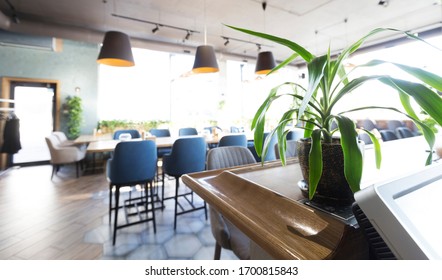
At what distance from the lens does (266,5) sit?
4250 millimetres

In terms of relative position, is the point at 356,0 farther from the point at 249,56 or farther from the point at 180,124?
the point at 180,124

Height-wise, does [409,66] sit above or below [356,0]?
below

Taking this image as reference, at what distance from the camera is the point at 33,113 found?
587 centimetres

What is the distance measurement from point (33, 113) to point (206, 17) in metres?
5.44

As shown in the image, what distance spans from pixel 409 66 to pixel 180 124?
750 centimetres

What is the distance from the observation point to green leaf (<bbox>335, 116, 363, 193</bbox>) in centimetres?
51

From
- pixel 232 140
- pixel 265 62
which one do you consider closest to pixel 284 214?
pixel 232 140

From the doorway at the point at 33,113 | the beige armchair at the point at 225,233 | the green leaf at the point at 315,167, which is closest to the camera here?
the green leaf at the point at 315,167

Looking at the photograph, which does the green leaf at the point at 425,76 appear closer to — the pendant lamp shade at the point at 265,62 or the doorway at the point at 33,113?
the pendant lamp shade at the point at 265,62

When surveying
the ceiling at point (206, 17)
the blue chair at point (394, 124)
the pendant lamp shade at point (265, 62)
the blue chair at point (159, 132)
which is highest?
the ceiling at point (206, 17)

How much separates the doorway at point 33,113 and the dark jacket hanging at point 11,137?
1.28 m

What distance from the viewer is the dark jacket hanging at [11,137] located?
452 centimetres

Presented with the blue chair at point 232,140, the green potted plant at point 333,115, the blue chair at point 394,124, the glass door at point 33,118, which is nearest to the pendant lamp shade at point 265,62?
the blue chair at point 232,140

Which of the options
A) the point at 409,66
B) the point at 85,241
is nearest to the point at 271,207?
the point at 409,66
